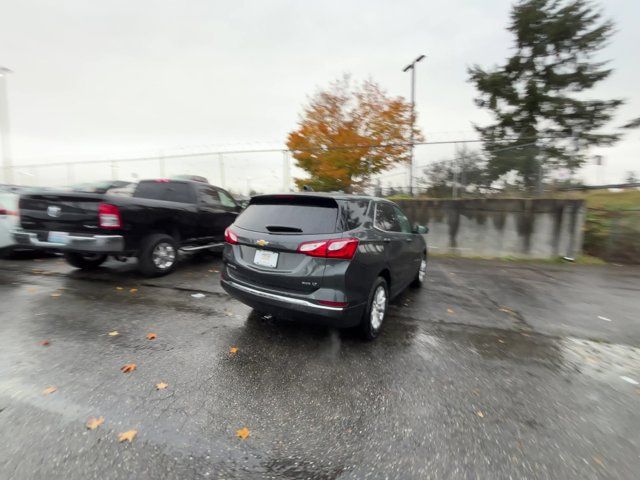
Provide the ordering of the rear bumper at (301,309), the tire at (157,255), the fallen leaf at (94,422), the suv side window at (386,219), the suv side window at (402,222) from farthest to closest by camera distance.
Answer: the tire at (157,255)
the suv side window at (402,222)
the suv side window at (386,219)
the rear bumper at (301,309)
the fallen leaf at (94,422)

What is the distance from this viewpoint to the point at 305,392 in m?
2.74

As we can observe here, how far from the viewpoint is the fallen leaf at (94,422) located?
2223mm

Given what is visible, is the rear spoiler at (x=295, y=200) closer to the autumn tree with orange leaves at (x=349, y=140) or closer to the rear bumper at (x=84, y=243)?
the rear bumper at (x=84, y=243)

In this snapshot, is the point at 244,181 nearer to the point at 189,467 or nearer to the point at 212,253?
the point at 212,253

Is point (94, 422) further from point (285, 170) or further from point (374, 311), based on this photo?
point (285, 170)

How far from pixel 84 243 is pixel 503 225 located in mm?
10465

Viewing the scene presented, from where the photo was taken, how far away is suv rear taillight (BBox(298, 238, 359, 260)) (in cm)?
325

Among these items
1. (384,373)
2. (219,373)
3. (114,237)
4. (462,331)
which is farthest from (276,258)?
(114,237)

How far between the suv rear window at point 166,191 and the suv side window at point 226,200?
0.97 metres

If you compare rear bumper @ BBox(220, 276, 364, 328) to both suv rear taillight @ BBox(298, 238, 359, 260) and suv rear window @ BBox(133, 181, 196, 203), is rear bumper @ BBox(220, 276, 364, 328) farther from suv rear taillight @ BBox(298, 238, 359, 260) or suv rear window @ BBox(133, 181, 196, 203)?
suv rear window @ BBox(133, 181, 196, 203)

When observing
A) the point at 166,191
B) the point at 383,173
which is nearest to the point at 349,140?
the point at 383,173

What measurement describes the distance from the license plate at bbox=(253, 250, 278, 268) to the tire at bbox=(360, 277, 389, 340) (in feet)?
3.60

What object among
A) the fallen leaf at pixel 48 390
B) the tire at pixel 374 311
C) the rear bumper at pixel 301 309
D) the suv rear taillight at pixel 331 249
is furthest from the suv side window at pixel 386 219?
the fallen leaf at pixel 48 390

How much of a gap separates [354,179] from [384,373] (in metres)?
11.3
